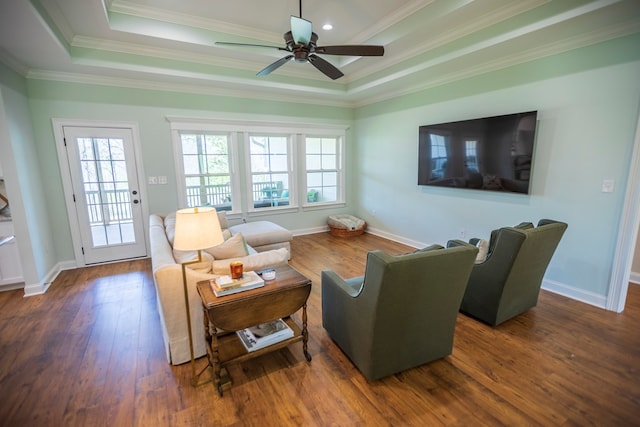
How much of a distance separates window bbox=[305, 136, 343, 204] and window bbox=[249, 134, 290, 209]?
47 cm

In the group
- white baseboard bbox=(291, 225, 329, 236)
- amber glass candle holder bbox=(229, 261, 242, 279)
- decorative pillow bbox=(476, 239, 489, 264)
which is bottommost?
white baseboard bbox=(291, 225, 329, 236)

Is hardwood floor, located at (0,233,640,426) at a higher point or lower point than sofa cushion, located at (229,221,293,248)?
lower

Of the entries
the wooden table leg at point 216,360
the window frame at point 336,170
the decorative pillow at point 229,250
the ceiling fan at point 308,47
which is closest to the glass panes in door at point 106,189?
the ceiling fan at point 308,47

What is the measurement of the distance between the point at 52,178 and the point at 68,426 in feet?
11.3

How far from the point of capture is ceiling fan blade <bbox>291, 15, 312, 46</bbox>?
2.35m

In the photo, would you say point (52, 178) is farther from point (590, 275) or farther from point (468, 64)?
point (590, 275)

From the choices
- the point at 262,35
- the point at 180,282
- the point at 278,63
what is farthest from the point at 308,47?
Answer: the point at 180,282

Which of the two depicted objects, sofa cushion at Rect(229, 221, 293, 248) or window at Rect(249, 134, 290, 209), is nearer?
sofa cushion at Rect(229, 221, 293, 248)

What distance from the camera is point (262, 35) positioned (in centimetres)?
367

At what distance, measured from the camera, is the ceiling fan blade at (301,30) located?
2.35m

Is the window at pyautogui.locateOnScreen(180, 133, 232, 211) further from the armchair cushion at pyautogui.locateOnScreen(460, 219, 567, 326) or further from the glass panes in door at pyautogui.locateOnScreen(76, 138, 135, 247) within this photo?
the armchair cushion at pyautogui.locateOnScreen(460, 219, 567, 326)

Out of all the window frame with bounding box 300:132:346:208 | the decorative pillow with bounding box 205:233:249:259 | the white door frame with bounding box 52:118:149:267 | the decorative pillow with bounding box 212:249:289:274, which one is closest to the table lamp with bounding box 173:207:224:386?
the decorative pillow with bounding box 212:249:289:274

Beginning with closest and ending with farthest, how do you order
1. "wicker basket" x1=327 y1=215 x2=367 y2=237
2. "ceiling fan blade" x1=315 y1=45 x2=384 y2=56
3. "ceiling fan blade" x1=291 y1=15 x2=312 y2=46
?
"ceiling fan blade" x1=291 y1=15 x2=312 y2=46 → "ceiling fan blade" x1=315 y1=45 x2=384 y2=56 → "wicker basket" x1=327 y1=215 x2=367 y2=237

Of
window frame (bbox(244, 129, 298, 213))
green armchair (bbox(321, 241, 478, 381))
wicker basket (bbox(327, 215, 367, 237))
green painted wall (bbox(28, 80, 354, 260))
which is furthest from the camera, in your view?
wicker basket (bbox(327, 215, 367, 237))
